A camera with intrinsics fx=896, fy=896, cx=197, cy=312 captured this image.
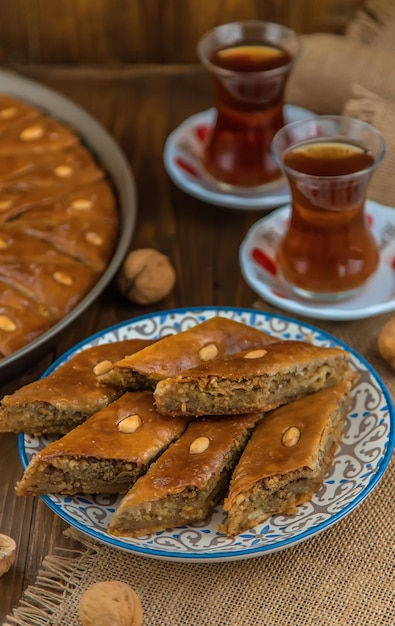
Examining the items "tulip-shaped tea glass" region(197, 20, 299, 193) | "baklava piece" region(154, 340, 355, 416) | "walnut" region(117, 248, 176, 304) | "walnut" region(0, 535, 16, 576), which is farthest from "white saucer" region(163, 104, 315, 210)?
"walnut" region(0, 535, 16, 576)

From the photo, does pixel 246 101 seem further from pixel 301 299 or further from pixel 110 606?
pixel 110 606

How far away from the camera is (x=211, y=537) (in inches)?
66.9

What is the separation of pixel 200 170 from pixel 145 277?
58 cm

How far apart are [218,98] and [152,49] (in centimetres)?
93

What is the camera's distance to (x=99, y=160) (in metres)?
2.80

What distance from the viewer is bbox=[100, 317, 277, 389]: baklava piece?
1.87m

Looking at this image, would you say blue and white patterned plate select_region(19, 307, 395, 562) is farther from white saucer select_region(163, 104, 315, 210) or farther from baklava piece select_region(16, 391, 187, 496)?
white saucer select_region(163, 104, 315, 210)

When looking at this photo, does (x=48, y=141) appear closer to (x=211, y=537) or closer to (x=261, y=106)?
(x=261, y=106)

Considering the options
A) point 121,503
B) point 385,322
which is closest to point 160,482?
point 121,503

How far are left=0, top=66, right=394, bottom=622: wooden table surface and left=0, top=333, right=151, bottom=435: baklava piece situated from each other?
0.51 ft

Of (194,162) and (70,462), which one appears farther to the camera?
(194,162)

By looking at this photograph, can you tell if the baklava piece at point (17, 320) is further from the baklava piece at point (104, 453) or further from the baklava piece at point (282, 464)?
the baklava piece at point (282, 464)

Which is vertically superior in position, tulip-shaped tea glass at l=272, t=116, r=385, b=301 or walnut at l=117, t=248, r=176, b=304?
tulip-shaped tea glass at l=272, t=116, r=385, b=301

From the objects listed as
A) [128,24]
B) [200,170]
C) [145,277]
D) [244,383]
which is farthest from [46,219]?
[128,24]
